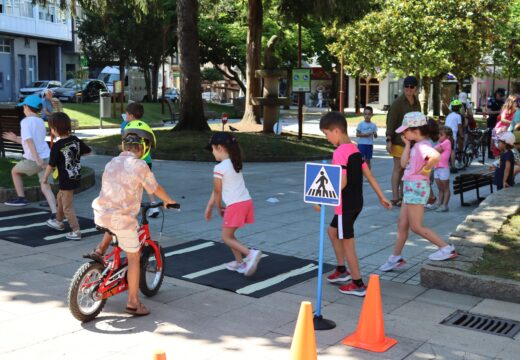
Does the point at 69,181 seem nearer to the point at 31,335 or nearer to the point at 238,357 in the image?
the point at 31,335

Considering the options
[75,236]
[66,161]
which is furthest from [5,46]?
[75,236]

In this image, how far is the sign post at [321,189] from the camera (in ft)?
17.8

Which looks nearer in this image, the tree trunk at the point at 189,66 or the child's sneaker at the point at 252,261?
the child's sneaker at the point at 252,261

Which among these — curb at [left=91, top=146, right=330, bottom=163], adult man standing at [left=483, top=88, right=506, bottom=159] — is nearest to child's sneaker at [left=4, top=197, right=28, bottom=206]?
curb at [left=91, top=146, right=330, bottom=163]

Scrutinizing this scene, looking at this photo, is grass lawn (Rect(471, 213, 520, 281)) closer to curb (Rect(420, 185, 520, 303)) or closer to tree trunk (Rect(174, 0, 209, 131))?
curb (Rect(420, 185, 520, 303))

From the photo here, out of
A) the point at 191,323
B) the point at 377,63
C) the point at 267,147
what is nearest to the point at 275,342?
the point at 191,323

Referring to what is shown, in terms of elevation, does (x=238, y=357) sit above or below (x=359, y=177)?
below

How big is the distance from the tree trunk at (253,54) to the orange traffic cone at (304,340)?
21.8 m

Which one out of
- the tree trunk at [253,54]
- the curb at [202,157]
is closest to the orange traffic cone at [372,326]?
the curb at [202,157]

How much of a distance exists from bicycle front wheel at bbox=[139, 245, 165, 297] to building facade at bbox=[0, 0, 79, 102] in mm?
42332

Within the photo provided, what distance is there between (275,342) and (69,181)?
4.25 m

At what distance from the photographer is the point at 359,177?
253 inches

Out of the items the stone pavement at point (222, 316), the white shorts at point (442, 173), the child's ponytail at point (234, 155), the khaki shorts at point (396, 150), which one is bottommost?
the stone pavement at point (222, 316)

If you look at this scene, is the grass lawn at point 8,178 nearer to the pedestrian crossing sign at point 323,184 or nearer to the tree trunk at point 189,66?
the tree trunk at point 189,66
